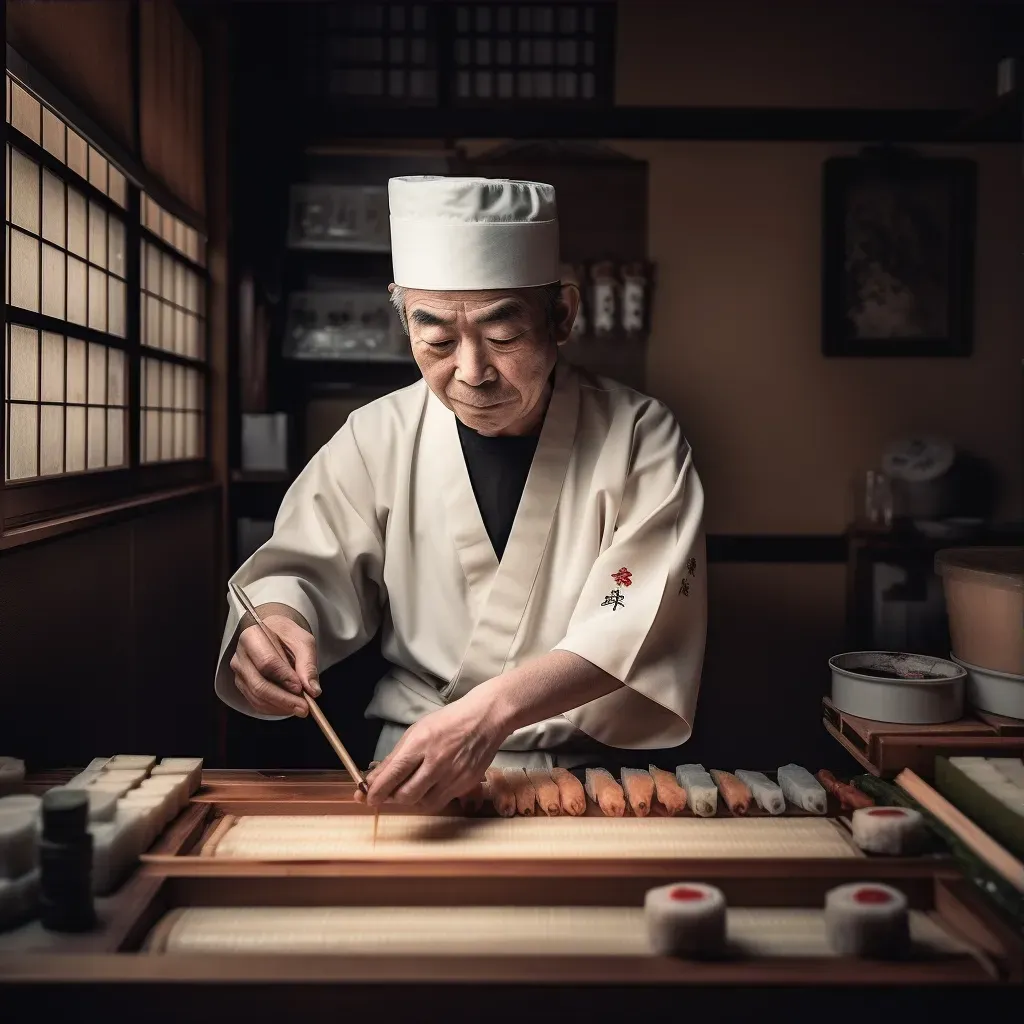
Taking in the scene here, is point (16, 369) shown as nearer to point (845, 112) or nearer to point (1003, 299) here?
point (845, 112)

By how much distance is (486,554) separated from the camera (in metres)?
2.79

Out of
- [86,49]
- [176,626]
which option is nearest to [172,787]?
[86,49]

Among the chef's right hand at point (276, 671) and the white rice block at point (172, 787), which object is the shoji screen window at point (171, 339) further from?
the white rice block at point (172, 787)

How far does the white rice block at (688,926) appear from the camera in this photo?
53.0 inches

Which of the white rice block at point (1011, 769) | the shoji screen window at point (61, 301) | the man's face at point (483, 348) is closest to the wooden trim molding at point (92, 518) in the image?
the shoji screen window at point (61, 301)

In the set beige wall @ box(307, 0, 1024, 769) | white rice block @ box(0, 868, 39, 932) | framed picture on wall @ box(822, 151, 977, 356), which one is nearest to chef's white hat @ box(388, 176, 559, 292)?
white rice block @ box(0, 868, 39, 932)

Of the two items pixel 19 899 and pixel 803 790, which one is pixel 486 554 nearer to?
pixel 803 790

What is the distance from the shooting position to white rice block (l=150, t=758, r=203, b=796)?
6.26ft

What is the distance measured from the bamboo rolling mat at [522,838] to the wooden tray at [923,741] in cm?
29

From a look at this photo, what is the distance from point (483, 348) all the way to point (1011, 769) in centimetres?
142

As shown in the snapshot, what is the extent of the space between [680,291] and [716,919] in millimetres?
4080

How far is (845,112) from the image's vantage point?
4934 millimetres

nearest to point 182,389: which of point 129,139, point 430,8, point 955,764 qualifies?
point 129,139

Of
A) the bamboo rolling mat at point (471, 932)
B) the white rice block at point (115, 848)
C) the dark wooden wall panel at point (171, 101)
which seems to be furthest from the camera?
the dark wooden wall panel at point (171, 101)
